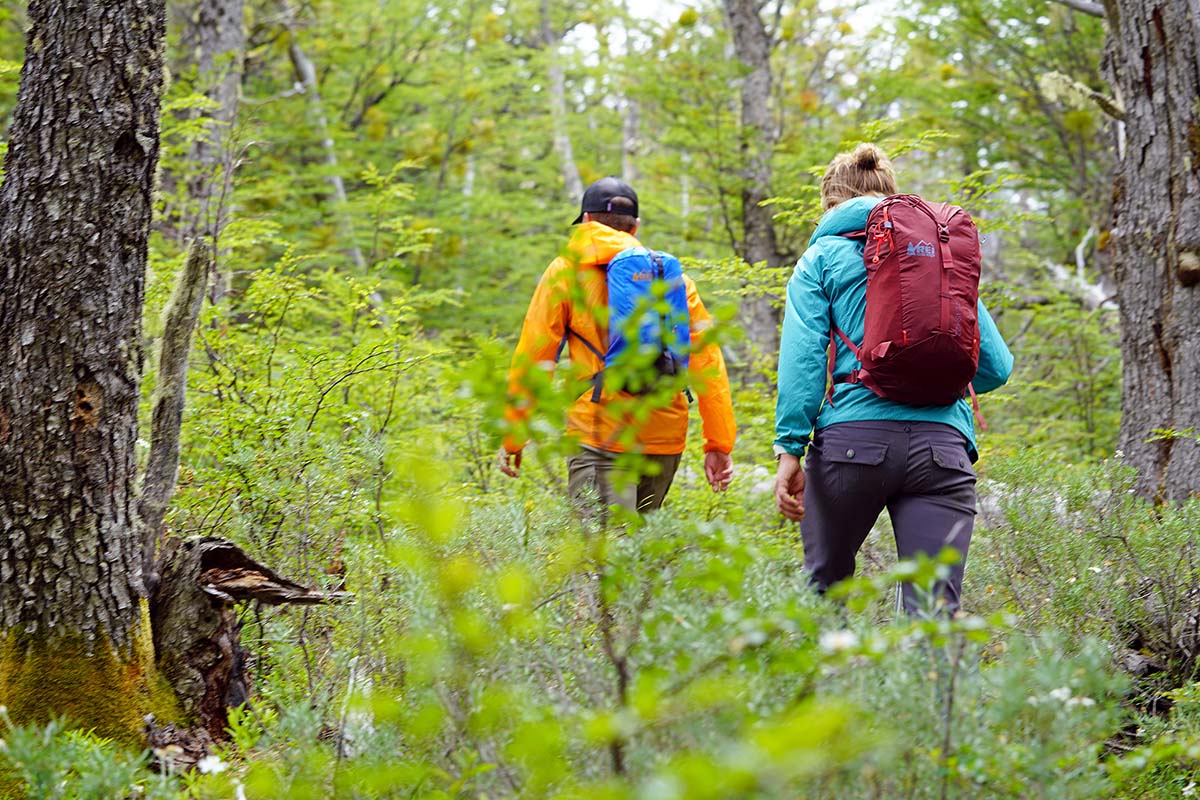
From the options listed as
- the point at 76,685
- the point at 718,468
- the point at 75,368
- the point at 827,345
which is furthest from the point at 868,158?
the point at 76,685

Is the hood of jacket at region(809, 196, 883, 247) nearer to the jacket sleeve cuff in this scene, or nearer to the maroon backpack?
the maroon backpack

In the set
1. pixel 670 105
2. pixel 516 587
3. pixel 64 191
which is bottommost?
pixel 516 587

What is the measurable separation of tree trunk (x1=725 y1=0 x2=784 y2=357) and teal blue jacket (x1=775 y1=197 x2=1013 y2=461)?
6684mm

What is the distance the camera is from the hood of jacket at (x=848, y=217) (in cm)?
332

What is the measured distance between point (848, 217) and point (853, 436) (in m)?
0.75

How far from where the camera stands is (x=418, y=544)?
7.79 feet

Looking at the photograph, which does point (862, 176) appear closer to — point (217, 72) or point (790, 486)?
point (790, 486)

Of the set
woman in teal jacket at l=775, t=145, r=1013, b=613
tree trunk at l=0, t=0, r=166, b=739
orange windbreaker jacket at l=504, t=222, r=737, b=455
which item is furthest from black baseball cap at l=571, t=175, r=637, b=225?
tree trunk at l=0, t=0, r=166, b=739

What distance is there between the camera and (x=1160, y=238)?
17.7 feet

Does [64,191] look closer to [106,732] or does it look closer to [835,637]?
[106,732]

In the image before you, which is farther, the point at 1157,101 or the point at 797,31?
Result: the point at 797,31

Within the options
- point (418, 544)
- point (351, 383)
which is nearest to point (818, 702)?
point (418, 544)

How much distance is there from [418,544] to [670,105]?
10186mm

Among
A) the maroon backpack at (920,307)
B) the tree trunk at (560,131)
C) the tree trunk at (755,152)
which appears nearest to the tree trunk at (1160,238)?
the maroon backpack at (920,307)
